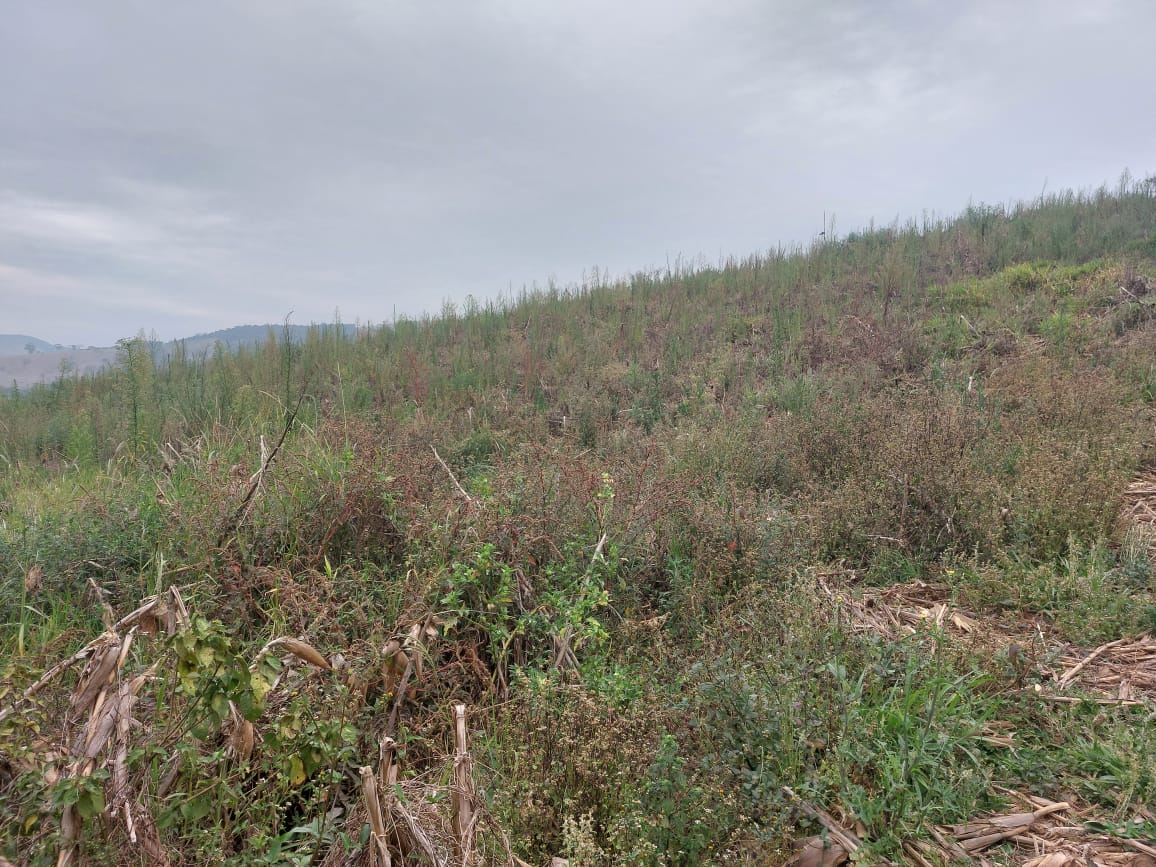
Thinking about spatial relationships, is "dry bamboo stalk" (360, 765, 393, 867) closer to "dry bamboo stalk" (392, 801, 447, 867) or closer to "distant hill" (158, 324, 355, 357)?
"dry bamboo stalk" (392, 801, 447, 867)

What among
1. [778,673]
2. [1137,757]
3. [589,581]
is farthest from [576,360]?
[1137,757]

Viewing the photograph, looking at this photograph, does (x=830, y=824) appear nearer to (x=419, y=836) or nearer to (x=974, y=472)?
(x=419, y=836)

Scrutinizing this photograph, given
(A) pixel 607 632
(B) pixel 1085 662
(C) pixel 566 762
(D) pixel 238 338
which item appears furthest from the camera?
(D) pixel 238 338

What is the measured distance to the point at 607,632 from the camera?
2.90 m

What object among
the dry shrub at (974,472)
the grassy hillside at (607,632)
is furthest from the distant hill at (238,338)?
the dry shrub at (974,472)

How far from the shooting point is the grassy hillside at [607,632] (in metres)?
1.93

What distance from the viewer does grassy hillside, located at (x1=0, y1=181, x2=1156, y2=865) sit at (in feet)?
6.34

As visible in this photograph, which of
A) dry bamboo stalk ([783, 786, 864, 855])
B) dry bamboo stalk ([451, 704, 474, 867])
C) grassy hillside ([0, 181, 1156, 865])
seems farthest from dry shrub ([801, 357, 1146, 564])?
dry bamboo stalk ([451, 704, 474, 867])

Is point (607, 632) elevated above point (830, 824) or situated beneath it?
elevated above

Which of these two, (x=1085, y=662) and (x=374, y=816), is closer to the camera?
(x=374, y=816)

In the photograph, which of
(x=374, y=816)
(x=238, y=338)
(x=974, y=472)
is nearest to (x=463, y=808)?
(x=374, y=816)

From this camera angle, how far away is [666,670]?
9.16 feet

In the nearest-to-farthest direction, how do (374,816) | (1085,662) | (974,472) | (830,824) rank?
1. (374,816)
2. (830,824)
3. (1085,662)
4. (974,472)

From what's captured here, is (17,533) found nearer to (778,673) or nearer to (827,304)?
(778,673)
